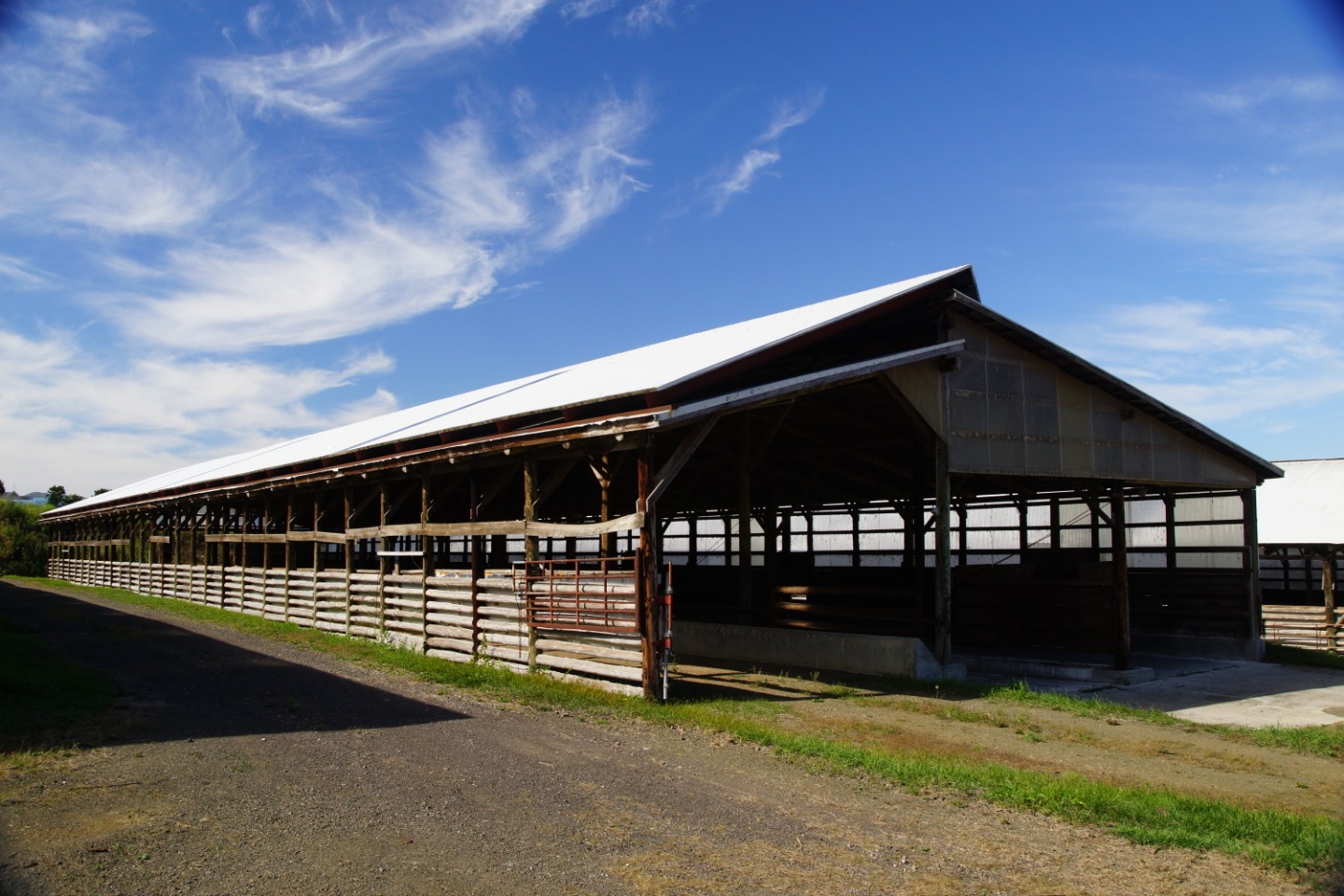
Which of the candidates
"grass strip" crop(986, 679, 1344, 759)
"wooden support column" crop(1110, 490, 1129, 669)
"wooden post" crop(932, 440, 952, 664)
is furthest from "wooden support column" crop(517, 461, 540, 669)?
"wooden support column" crop(1110, 490, 1129, 669)

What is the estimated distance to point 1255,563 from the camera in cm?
2072

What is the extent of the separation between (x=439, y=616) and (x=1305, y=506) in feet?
82.6

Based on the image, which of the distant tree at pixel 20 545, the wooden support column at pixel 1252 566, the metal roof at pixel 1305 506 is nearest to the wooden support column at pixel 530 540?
the wooden support column at pixel 1252 566

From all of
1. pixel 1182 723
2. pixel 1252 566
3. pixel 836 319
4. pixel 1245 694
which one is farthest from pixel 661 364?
pixel 1252 566

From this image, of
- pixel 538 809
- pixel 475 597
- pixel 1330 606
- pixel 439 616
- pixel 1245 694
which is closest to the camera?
pixel 538 809

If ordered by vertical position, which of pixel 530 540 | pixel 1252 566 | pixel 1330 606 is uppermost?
pixel 530 540

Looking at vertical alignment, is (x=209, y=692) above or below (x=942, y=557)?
below

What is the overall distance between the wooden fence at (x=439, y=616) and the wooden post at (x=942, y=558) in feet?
18.5

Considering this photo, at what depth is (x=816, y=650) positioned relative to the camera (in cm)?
1658

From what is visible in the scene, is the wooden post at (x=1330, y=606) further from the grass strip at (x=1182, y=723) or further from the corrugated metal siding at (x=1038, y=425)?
the grass strip at (x=1182, y=723)

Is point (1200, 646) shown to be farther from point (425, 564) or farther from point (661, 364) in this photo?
point (425, 564)

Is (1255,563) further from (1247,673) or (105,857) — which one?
(105,857)

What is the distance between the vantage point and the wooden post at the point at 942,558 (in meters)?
15.6

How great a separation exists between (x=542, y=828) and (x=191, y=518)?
2729 centimetres
